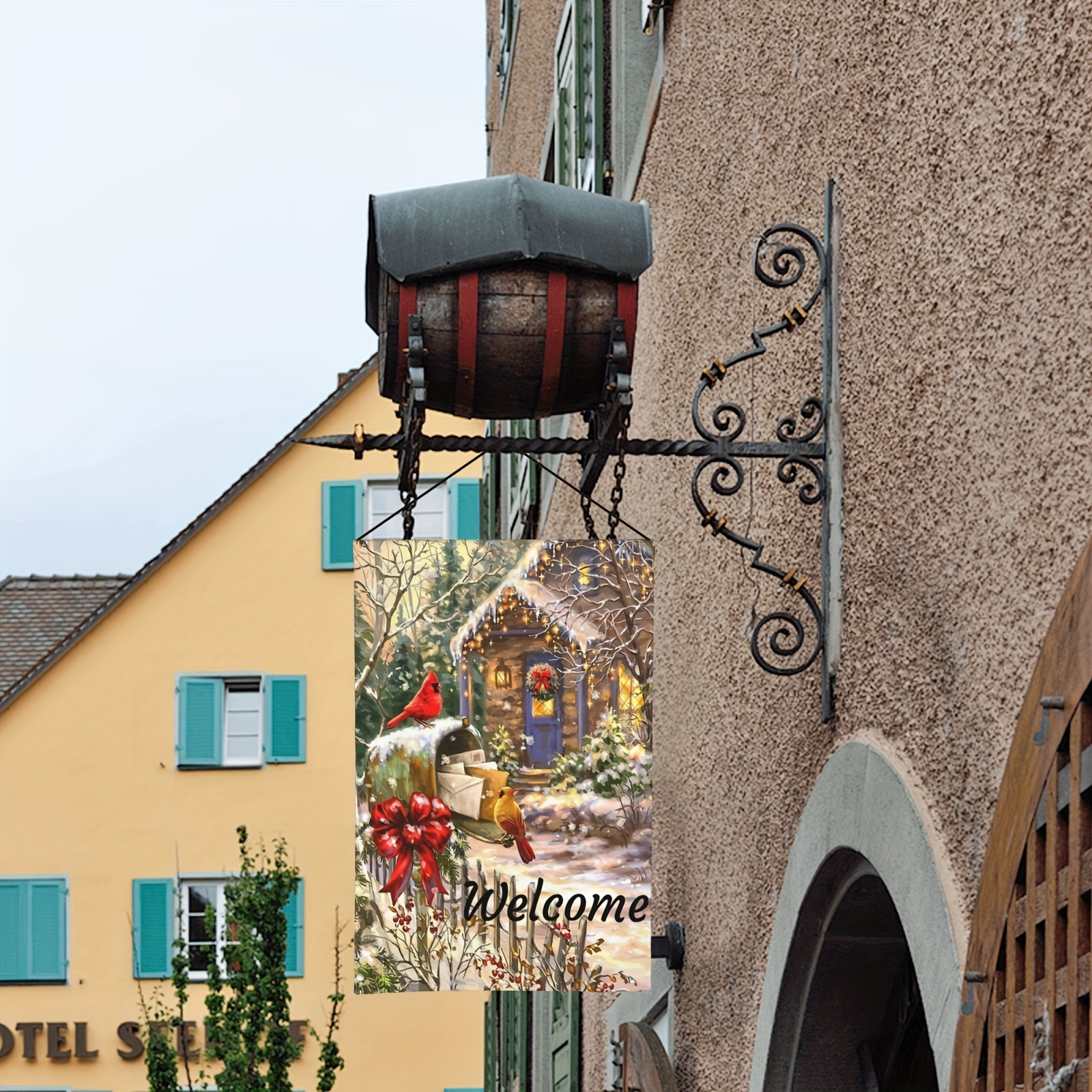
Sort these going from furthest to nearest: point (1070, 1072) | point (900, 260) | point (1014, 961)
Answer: point (900, 260) → point (1014, 961) → point (1070, 1072)

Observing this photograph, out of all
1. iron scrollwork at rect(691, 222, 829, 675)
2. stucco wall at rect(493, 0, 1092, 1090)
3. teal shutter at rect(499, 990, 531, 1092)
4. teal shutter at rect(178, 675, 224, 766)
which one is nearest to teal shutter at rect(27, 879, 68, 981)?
teal shutter at rect(178, 675, 224, 766)

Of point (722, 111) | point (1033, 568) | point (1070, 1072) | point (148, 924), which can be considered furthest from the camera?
point (148, 924)

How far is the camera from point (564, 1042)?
8836mm

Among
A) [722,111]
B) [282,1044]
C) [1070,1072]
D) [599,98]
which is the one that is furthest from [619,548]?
[282,1044]

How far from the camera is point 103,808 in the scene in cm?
1900

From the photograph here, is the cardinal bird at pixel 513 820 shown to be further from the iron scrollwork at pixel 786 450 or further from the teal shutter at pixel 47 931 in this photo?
the teal shutter at pixel 47 931

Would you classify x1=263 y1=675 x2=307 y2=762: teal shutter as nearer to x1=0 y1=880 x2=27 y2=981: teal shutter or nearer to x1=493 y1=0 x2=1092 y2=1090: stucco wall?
x1=0 y1=880 x2=27 y2=981: teal shutter

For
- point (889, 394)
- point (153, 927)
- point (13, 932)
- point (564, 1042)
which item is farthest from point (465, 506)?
point (889, 394)

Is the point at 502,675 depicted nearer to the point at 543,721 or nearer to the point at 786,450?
the point at 543,721

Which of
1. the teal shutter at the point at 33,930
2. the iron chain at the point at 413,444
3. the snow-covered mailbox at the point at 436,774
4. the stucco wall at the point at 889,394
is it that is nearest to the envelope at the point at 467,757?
the snow-covered mailbox at the point at 436,774

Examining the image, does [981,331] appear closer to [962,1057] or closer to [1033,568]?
[1033,568]

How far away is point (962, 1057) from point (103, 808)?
17412 mm

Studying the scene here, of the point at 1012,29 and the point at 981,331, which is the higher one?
the point at 1012,29

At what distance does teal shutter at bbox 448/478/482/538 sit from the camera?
1934cm
